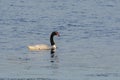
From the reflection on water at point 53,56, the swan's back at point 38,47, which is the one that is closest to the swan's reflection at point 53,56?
the reflection on water at point 53,56

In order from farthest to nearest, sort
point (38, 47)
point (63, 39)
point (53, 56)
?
point (63, 39)
point (38, 47)
point (53, 56)

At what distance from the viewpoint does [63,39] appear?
35.6 meters

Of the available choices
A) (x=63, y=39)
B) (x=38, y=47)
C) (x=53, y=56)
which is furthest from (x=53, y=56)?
(x=63, y=39)

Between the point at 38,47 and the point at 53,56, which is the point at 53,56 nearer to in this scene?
the point at 53,56

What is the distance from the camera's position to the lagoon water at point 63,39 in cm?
2614

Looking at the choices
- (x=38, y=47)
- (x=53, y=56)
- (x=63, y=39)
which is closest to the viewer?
(x=53, y=56)

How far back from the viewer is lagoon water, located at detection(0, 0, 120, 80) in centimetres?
2614

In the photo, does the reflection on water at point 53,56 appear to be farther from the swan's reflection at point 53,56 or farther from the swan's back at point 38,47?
the swan's back at point 38,47

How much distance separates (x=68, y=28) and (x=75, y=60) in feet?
35.5

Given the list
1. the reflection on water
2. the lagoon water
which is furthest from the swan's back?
the reflection on water

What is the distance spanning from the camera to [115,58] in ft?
95.8

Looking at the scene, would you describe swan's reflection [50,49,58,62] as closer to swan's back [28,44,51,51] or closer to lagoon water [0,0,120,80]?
lagoon water [0,0,120,80]

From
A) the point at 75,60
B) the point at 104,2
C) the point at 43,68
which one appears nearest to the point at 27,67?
the point at 43,68

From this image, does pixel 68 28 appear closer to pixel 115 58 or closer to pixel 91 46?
pixel 91 46
